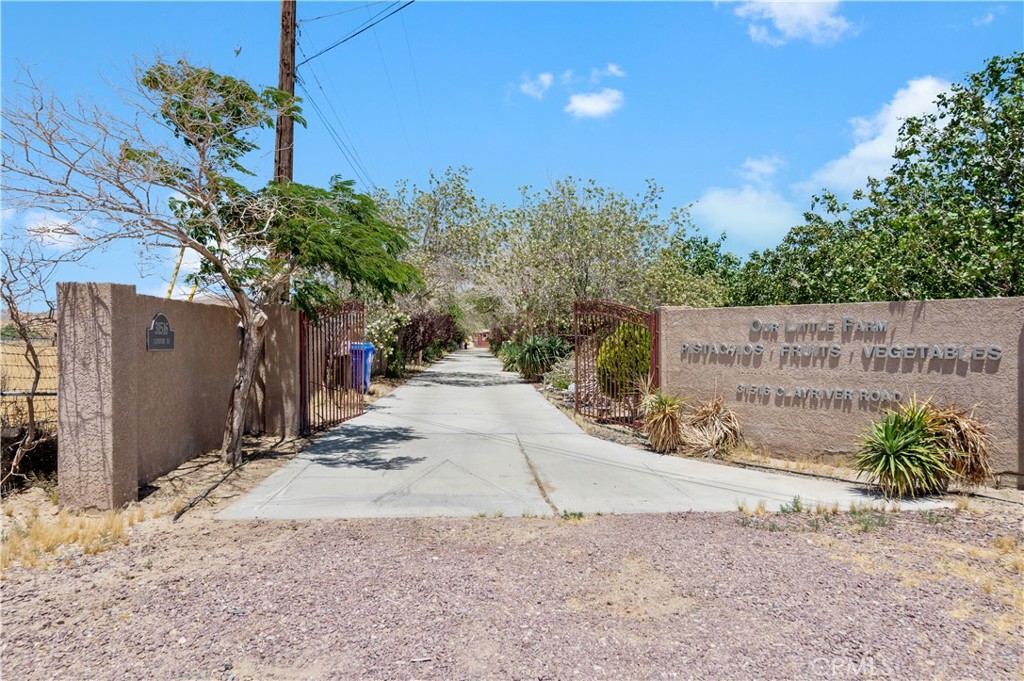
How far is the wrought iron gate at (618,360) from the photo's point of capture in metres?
12.7

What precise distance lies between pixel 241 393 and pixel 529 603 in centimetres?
606

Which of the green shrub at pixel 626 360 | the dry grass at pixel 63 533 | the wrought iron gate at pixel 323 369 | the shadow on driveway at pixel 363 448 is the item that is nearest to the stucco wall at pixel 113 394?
the dry grass at pixel 63 533

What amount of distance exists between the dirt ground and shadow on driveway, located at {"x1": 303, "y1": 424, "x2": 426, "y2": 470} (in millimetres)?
3072

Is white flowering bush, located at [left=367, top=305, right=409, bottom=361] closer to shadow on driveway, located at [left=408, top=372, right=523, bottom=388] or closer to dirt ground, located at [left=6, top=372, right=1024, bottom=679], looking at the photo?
shadow on driveway, located at [left=408, top=372, right=523, bottom=388]

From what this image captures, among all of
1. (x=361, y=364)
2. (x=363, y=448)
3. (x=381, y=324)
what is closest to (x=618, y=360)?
(x=363, y=448)

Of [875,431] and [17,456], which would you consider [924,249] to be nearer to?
[875,431]

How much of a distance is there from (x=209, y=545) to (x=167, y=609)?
1442 millimetres

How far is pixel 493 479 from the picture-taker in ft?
28.9

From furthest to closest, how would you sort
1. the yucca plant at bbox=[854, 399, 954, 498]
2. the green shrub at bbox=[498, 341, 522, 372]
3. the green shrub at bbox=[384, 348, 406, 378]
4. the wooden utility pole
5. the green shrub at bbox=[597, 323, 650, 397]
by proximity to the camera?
the green shrub at bbox=[498, 341, 522, 372], the green shrub at bbox=[384, 348, 406, 378], the green shrub at bbox=[597, 323, 650, 397], the wooden utility pole, the yucca plant at bbox=[854, 399, 954, 498]

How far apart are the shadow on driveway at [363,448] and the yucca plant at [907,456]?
19.3ft

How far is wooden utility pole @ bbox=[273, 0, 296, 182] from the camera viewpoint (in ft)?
38.7

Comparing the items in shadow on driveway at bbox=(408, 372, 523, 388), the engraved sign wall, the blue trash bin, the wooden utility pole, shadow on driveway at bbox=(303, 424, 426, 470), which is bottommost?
shadow on driveway at bbox=(303, 424, 426, 470)

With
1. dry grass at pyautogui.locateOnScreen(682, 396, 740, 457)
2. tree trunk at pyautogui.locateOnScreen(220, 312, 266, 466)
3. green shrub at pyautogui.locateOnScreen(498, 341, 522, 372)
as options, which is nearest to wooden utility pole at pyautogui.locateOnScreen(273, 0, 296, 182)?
tree trunk at pyautogui.locateOnScreen(220, 312, 266, 466)

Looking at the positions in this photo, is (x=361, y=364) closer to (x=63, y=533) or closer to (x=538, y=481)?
(x=538, y=481)
